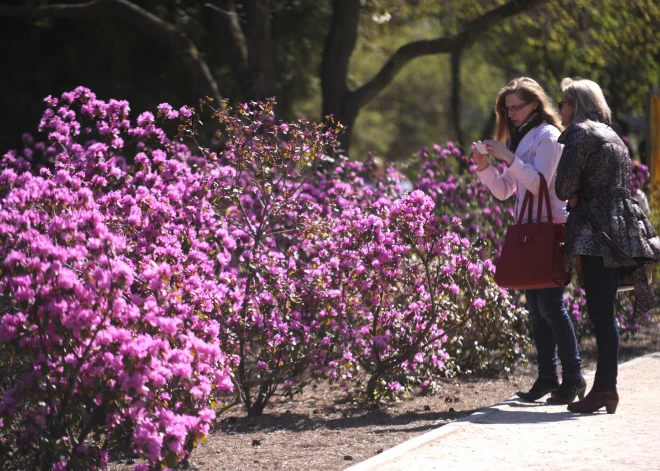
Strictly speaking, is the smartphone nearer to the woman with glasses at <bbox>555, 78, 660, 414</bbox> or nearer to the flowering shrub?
the woman with glasses at <bbox>555, 78, 660, 414</bbox>

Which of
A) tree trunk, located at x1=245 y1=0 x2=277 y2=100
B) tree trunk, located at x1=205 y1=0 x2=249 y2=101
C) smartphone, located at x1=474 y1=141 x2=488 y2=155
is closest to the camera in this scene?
smartphone, located at x1=474 y1=141 x2=488 y2=155

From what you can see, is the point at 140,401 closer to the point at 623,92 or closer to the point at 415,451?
the point at 415,451

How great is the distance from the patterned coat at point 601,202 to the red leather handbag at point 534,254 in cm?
12

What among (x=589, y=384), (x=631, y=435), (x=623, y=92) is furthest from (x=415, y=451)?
(x=623, y=92)

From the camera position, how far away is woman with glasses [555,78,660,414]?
19.8 ft

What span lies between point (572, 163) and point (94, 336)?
2.92 metres

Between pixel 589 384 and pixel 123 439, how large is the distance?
139 inches

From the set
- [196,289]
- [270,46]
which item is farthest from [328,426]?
[270,46]

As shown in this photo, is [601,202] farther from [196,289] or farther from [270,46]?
[270,46]

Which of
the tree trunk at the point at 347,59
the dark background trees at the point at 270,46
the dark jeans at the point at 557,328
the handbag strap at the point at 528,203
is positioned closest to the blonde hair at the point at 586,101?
the handbag strap at the point at 528,203

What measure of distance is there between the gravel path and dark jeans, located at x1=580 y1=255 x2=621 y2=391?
245 millimetres

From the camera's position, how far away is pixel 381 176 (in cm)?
1020

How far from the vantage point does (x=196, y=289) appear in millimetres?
5801

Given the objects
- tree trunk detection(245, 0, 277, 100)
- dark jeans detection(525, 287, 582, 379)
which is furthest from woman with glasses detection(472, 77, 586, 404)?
tree trunk detection(245, 0, 277, 100)
